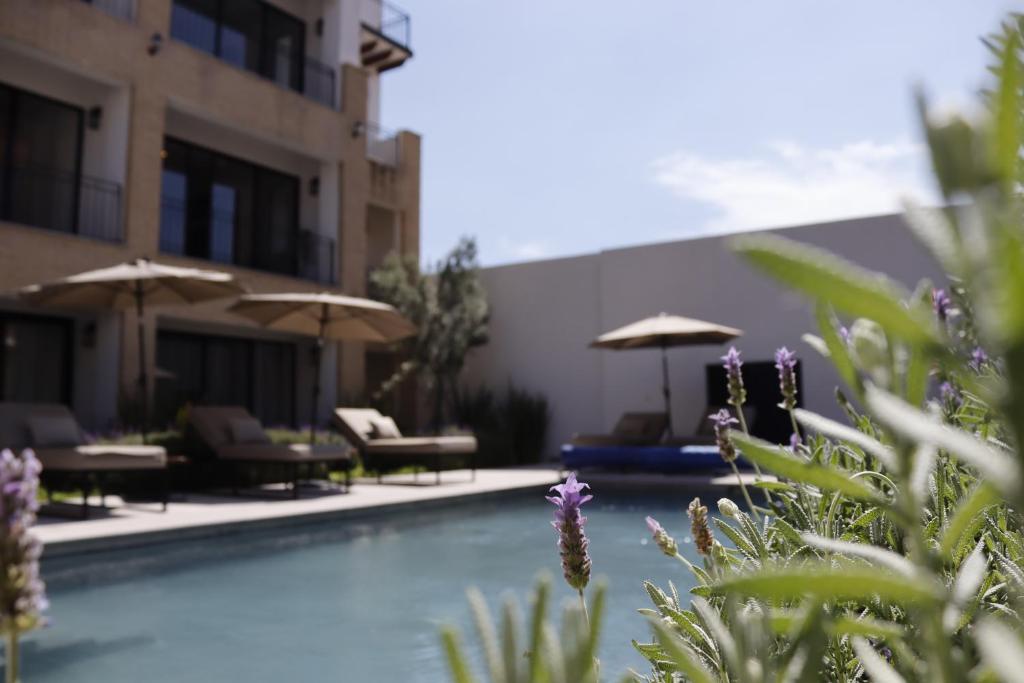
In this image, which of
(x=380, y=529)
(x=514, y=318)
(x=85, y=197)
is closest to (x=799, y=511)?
(x=380, y=529)

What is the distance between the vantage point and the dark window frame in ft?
37.7

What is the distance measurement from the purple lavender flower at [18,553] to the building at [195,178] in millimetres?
11349

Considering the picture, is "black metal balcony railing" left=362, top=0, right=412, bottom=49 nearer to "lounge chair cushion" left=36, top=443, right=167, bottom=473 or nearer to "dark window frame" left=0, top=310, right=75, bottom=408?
"dark window frame" left=0, top=310, right=75, bottom=408

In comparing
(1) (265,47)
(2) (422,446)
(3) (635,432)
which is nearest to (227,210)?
(1) (265,47)

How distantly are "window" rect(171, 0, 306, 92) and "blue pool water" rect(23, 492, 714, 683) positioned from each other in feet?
32.6

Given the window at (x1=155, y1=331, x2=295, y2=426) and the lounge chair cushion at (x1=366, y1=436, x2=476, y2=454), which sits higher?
the window at (x1=155, y1=331, x2=295, y2=426)

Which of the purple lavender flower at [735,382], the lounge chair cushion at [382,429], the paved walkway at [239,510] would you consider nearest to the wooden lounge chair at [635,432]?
the paved walkway at [239,510]

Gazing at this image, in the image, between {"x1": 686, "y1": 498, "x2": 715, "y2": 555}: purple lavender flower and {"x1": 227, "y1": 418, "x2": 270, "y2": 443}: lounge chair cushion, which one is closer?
{"x1": 686, "y1": 498, "x2": 715, "y2": 555}: purple lavender flower

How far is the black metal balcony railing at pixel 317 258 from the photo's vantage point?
15.5 meters

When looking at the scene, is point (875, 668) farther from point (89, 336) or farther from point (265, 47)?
Result: point (265, 47)

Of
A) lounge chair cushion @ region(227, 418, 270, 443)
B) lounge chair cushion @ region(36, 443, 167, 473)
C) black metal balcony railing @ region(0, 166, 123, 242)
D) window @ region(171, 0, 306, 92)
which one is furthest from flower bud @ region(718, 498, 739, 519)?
window @ region(171, 0, 306, 92)

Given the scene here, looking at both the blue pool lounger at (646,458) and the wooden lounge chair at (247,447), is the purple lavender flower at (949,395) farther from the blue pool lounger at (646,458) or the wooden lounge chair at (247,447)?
the blue pool lounger at (646,458)

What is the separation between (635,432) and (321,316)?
18.5 ft

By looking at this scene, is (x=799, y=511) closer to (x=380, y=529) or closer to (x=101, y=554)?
(x=101, y=554)
